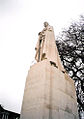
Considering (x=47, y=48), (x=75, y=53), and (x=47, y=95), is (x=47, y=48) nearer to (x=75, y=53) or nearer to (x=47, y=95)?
(x=47, y=95)

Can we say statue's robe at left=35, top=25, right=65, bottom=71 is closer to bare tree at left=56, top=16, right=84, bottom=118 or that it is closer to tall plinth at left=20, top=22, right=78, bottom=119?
tall plinth at left=20, top=22, right=78, bottom=119

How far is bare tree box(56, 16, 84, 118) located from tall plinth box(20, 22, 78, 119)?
24.6ft

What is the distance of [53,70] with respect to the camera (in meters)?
5.67

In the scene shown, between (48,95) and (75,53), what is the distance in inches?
369

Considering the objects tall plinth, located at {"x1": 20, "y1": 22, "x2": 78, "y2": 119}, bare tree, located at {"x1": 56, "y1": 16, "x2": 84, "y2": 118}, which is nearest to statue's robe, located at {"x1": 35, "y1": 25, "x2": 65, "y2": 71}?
tall plinth, located at {"x1": 20, "y1": 22, "x2": 78, "y2": 119}

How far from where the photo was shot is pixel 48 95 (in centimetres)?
480

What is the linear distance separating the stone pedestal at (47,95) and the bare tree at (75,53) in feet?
24.8

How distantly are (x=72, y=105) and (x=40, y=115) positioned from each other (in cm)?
194

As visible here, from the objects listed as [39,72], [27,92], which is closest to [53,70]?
[39,72]

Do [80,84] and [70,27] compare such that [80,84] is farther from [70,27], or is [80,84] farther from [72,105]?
[72,105]

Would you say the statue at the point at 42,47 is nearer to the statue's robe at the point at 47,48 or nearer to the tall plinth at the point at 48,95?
the statue's robe at the point at 47,48

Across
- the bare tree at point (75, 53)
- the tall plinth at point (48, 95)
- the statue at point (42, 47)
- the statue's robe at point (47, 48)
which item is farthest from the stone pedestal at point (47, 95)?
the bare tree at point (75, 53)

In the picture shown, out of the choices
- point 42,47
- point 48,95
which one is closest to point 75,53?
point 42,47

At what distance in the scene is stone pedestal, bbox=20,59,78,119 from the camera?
4.55m
